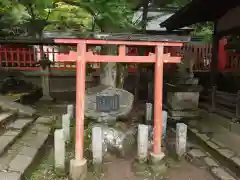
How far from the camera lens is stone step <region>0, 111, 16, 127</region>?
6339 mm

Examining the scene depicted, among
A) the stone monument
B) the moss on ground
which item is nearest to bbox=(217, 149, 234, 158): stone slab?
the stone monument

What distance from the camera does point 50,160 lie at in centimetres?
584

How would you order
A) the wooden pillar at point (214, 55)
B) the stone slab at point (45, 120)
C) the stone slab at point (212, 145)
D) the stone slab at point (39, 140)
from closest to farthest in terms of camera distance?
the stone slab at point (39, 140) → the stone slab at point (212, 145) → the stone slab at point (45, 120) → the wooden pillar at point (214, 55)

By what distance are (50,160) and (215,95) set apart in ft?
18.6

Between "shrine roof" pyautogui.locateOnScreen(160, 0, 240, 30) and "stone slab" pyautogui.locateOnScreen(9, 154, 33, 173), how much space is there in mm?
6761

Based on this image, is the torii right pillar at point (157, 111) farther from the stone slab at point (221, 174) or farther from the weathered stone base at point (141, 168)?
the stone slab at point (221, 174)

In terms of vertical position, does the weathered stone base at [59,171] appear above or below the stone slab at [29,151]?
below

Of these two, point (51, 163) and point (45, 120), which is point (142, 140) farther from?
point (45, 120)

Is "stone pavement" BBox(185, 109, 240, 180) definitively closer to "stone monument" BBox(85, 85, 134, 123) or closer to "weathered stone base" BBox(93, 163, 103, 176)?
"stone monument" BBox(85, 85, 134, 123)

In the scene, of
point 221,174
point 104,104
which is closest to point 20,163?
point 104,104

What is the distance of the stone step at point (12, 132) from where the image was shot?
5398mm

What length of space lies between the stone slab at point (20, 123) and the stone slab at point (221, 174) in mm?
5123

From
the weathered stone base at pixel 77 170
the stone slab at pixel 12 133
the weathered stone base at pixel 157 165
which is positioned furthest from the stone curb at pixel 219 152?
the stone slab at pixel 12 133

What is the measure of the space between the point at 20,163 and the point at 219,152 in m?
4.61
